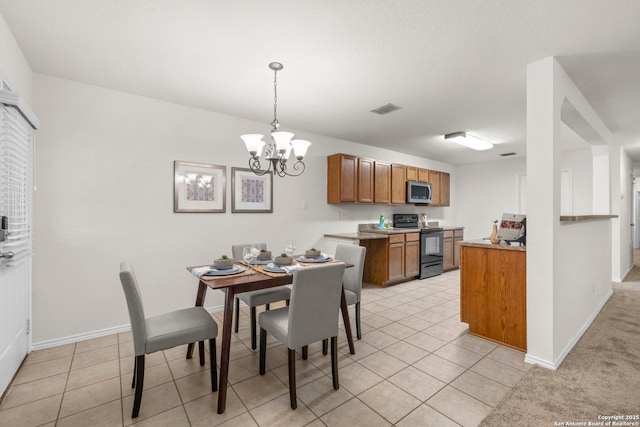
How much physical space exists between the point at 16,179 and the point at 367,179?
13.4 feet

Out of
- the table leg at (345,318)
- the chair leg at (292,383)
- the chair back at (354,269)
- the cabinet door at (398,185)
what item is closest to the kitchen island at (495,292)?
the chair back at (354,269)

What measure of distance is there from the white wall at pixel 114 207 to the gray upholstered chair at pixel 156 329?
1.26 metres

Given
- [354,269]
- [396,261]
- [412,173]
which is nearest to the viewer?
[354,269]

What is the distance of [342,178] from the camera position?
4.55 metres

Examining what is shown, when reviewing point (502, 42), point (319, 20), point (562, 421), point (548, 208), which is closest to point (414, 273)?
point (548, 208)

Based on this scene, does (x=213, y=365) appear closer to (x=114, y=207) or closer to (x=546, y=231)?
(x=114, y=207)

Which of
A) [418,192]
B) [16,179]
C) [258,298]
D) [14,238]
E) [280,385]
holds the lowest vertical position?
[280,385]

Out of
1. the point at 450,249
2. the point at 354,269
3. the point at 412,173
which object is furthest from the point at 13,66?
the point at 450,249

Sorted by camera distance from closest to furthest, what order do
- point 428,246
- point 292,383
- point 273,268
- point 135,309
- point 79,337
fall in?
1. point 135,309
2. point 292,383
3. point 273,268
4. point 79,337
5. point 428,246

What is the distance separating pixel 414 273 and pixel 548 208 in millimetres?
3102

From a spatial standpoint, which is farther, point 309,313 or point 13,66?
point 13,66

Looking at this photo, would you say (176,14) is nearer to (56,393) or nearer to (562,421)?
(56,393)

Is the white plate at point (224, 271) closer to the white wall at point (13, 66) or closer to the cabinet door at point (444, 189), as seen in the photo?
the white wall at point (13, 66)

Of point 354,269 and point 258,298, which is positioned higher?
point 354,269
